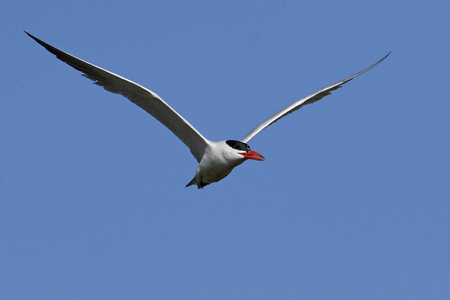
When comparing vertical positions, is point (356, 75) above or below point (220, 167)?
above

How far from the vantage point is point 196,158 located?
12.9m

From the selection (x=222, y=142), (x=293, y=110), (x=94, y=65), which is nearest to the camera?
(x=94, y=65)

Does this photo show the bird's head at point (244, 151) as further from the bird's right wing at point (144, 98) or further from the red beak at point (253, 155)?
the bird's right wing at point (144, 98)

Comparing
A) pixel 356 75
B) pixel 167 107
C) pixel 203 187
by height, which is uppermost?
pixel 356 75

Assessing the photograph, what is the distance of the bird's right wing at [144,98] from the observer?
11562 mm

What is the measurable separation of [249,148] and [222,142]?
48 centimetres

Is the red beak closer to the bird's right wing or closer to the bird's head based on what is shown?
the bird's head

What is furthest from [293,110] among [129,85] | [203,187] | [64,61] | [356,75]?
[64,61]

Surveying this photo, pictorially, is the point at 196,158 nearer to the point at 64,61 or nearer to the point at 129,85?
the point at 129,85

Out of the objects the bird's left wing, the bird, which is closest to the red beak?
the bird

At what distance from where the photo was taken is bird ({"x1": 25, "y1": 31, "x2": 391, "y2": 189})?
11.6 m

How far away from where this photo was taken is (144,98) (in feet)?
39.5

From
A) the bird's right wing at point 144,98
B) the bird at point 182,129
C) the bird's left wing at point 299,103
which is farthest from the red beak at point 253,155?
the bird's left wing at point 299,103

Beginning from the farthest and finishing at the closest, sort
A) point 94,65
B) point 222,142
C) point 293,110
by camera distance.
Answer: point 293,110, point 222,142, point 94,65
